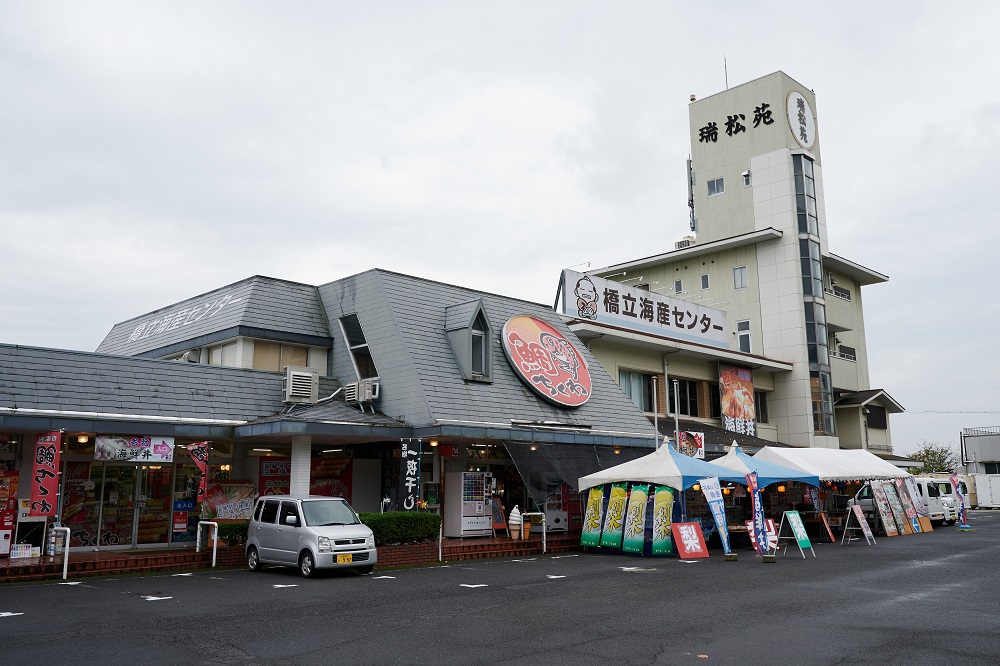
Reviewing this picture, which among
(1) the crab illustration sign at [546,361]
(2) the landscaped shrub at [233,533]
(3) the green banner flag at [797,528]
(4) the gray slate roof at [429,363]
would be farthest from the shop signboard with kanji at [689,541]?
(2) the landscaped shrub at [233,533]

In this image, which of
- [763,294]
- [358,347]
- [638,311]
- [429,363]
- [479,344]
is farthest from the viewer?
[763,294]

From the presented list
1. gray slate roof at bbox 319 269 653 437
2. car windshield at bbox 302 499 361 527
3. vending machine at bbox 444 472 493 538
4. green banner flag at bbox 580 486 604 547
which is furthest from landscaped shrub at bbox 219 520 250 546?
green banner flag at bbox 580 486 604 547

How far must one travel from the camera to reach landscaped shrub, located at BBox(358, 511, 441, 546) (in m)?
17.9

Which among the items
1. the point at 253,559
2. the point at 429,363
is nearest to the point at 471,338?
the point at 429,363

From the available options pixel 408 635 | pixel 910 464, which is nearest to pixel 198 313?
pixel 408 635

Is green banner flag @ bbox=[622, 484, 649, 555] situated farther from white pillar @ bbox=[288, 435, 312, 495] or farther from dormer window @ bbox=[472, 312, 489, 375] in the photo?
white pillar @ bbox=[288, 435, 312, 495]

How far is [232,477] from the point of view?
2106cm

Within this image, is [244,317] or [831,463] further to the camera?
[831,463]

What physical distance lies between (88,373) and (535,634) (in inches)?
509

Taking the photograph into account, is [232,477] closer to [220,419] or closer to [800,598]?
[220,419]

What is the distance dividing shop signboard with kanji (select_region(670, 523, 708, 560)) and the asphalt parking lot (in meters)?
2.30

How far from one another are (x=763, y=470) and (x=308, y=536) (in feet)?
43.3

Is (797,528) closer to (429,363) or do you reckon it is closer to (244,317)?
(429,363)

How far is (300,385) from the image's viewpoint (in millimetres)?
20844
